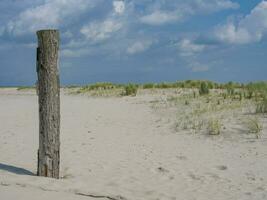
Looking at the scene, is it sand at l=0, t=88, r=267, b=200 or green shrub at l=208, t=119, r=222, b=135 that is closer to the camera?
sand at l=0, t=88, r=267, b=200

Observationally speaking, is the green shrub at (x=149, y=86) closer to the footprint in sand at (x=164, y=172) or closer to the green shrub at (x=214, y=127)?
the green shrub at (x=214, y=127)

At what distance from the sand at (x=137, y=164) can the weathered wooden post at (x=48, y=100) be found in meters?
0.30

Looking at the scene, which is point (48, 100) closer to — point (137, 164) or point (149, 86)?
point (137, 164)

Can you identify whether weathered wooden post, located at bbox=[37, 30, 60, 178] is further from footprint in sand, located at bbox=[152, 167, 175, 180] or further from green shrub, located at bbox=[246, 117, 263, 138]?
green shrub, located at bbox=[246, 117, 263, 138]

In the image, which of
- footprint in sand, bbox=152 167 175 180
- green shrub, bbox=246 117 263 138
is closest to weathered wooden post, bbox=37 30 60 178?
footprint in sand, bbox=152 167 175 180

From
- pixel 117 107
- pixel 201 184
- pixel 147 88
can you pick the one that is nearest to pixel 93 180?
pixel 201 184

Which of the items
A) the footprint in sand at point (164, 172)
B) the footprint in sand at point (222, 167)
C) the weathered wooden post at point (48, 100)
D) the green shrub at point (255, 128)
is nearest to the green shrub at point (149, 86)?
the green shrub at point (255, 128)

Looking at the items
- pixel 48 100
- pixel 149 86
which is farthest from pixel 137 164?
pixel 149 86

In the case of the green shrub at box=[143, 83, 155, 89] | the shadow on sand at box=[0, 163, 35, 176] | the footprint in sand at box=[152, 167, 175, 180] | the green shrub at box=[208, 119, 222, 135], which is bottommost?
the footprint in sand at box=[152, 167, 175, 180]

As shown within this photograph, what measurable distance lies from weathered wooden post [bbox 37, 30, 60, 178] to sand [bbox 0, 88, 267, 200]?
0.30 metres

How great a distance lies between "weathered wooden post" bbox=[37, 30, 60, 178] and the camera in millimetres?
7215

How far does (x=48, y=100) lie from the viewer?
7.24 metres

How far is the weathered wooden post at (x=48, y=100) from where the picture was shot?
23.7ft

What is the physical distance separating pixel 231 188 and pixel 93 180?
2.07m
